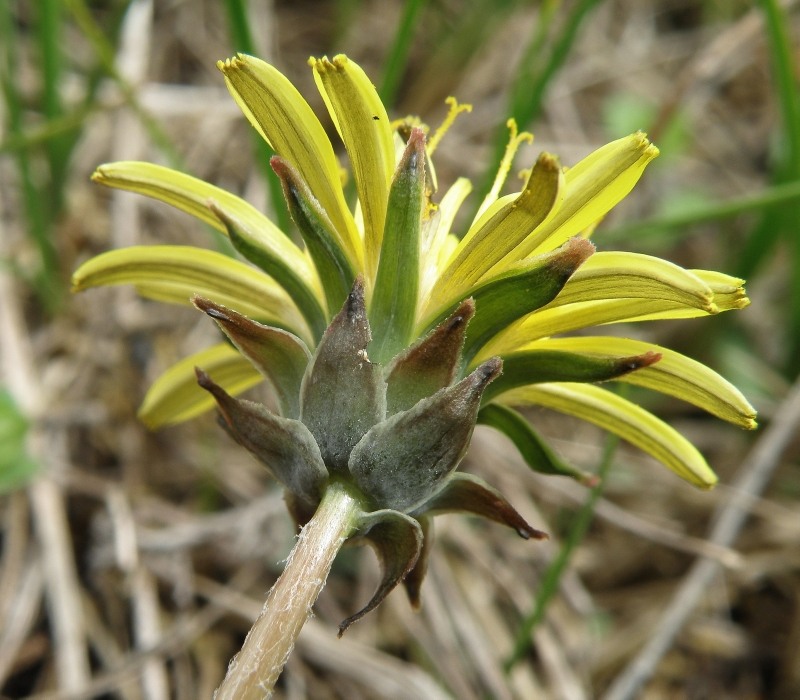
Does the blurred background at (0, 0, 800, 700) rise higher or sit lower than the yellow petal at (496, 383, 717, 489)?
lower

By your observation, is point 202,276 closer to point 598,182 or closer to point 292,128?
point 292,128

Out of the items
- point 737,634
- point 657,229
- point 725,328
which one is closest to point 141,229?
point 657,229

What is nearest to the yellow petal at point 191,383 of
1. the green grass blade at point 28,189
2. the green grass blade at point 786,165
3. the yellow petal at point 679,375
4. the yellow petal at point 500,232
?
the yellow petal at point 500,232

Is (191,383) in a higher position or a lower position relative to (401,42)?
lower

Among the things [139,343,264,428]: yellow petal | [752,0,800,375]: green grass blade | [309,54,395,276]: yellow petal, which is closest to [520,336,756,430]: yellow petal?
[309,54,395,276]: yellow petal

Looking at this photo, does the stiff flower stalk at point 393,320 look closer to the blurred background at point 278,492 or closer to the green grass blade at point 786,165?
the blurred background at point 278,492

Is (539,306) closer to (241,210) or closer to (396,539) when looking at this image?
(396,539)

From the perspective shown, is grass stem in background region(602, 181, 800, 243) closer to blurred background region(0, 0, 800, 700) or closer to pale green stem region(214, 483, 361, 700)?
blurred background region(0, 0, 800, 700)

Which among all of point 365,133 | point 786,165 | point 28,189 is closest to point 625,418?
point 365,133
